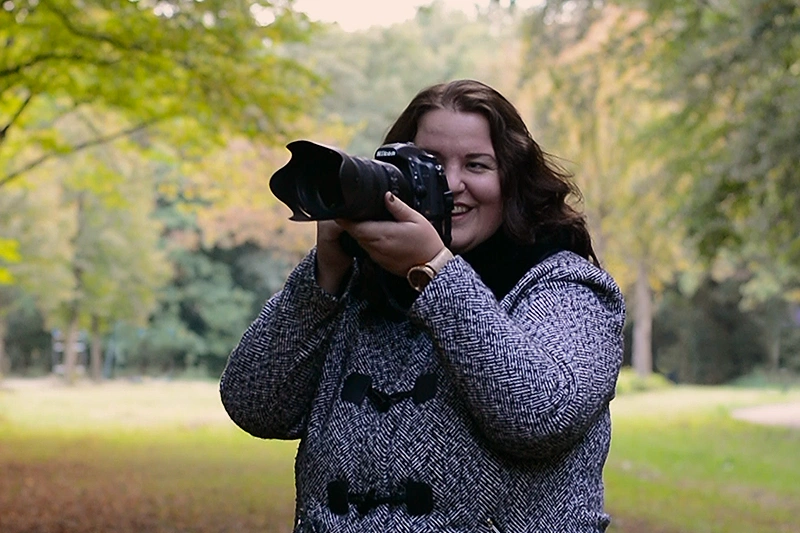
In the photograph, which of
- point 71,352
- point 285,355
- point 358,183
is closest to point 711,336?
point 71,352

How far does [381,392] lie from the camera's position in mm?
1724

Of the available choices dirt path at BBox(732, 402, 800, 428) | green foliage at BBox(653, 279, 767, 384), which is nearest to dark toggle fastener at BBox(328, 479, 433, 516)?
dirt path at BBox(732, 402, 800, 428)

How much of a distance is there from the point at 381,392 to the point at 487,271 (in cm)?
30

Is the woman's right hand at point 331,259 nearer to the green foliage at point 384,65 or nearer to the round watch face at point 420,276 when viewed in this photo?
the round watch face at point 420,276

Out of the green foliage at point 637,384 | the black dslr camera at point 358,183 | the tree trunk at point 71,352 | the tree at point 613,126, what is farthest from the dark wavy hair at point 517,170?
the tree trunk at point 71,352

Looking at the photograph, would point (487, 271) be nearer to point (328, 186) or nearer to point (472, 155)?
point (472, 155)

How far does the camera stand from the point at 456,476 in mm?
1612

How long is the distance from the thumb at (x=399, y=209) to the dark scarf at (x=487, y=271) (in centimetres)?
23

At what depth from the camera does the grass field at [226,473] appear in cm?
809

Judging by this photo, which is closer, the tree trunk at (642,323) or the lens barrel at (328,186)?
the lens barrel at (328,186)

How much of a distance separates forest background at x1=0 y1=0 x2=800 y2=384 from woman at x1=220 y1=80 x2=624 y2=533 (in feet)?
7.36

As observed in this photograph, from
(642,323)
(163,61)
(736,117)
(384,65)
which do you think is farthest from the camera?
(384,65)

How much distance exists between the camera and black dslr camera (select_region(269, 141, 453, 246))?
1.52 metres

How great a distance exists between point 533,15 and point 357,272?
11856mm
